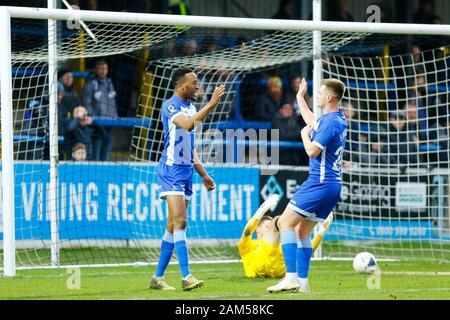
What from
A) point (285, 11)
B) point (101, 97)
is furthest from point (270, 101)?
point (101, 97)

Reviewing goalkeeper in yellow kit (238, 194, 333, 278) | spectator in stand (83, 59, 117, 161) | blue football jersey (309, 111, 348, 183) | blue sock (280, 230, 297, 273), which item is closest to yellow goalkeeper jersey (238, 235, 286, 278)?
goalkeeper in yellow kit (238, 194, 333, 278)

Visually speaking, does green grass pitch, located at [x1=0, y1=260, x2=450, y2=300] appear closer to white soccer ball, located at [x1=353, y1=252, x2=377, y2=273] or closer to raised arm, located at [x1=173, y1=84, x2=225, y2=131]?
white soccer ball, located at [x1=353, y1=252, x2=377, y2=273]

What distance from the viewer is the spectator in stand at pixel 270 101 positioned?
61.6 ft

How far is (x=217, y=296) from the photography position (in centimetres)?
937

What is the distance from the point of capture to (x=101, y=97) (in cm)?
1703

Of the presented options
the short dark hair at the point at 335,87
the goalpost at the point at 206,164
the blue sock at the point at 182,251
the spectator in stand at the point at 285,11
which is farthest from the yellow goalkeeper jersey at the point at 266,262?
the spectator in stand at the point at 285,11

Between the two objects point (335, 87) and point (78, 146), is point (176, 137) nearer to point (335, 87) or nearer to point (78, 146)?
point (335, 87)

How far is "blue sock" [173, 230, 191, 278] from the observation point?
9.95m

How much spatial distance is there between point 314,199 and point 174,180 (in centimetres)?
152

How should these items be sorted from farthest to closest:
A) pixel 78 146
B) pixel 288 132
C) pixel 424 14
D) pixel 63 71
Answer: pixel 424 14 < pixel 288 132 < pixel 63 71 < pixel 78 146

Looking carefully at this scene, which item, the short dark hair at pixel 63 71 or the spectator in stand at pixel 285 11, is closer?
the short dark hair at pixel 63 71

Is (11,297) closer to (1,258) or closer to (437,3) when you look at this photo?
(1,258)

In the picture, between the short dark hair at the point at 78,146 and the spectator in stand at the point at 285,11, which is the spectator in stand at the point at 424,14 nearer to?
the spectator in stand at the point at 285,11
